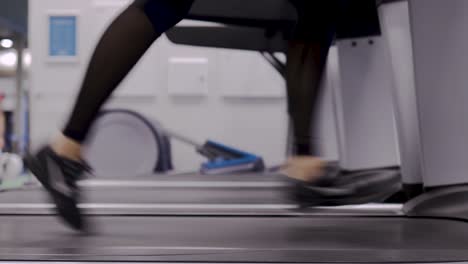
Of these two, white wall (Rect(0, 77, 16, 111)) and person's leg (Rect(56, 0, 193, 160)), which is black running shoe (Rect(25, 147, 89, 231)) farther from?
white wall (Rect(0, 77, 16, 111))

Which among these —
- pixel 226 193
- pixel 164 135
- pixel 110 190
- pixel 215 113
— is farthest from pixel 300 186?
pixel 215 113

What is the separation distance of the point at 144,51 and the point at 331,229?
1.98 feet

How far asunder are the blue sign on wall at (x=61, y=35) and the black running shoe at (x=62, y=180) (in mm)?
2902

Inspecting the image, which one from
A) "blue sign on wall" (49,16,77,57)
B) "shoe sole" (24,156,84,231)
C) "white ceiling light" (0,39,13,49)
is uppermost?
"white ceiling light" (0,39,13,49)

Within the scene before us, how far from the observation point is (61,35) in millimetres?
3947

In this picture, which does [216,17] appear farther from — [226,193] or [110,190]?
A: [110,190]

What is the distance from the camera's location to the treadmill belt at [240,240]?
0.99 meters

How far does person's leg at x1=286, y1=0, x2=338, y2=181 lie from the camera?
49.5 inches

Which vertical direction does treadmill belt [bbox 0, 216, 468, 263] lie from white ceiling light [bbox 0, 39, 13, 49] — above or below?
below

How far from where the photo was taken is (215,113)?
3.96 meters

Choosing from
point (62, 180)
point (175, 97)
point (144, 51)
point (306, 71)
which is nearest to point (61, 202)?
point (62, 180)

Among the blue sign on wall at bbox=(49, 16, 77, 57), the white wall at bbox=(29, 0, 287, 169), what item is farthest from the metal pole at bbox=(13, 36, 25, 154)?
the blue sign on wall at bbox=(49, 16, 77, 57)

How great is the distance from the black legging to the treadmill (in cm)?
23

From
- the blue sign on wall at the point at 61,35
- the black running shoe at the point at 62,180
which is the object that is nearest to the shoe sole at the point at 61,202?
the black running shoe at the point at 62,180
